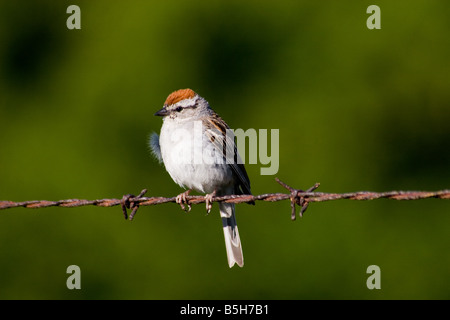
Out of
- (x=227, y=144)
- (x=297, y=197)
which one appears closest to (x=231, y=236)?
(x=227, y=144)

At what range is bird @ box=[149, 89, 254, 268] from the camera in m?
5.58

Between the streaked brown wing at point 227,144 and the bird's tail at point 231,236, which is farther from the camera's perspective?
the bird's tail at point 231,236

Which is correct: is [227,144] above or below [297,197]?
above

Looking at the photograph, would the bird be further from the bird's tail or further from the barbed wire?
the barbed wire

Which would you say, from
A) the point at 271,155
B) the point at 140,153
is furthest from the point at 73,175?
the point at 271,155

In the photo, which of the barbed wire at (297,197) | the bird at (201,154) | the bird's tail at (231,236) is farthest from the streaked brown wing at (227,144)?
the barbed wire at (297,197)

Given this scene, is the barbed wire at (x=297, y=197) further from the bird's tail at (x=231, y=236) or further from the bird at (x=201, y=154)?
the bird's tail at (x=231, y=236)

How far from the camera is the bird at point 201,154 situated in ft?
18.3

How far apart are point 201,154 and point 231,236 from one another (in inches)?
32.7

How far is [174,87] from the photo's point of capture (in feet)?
31.7

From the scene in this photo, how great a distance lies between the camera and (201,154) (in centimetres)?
556

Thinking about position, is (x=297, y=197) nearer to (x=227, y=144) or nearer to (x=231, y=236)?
(x=227, y=144)

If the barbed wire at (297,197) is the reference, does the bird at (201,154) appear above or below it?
above

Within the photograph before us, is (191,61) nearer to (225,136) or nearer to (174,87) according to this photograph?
(174,87)
